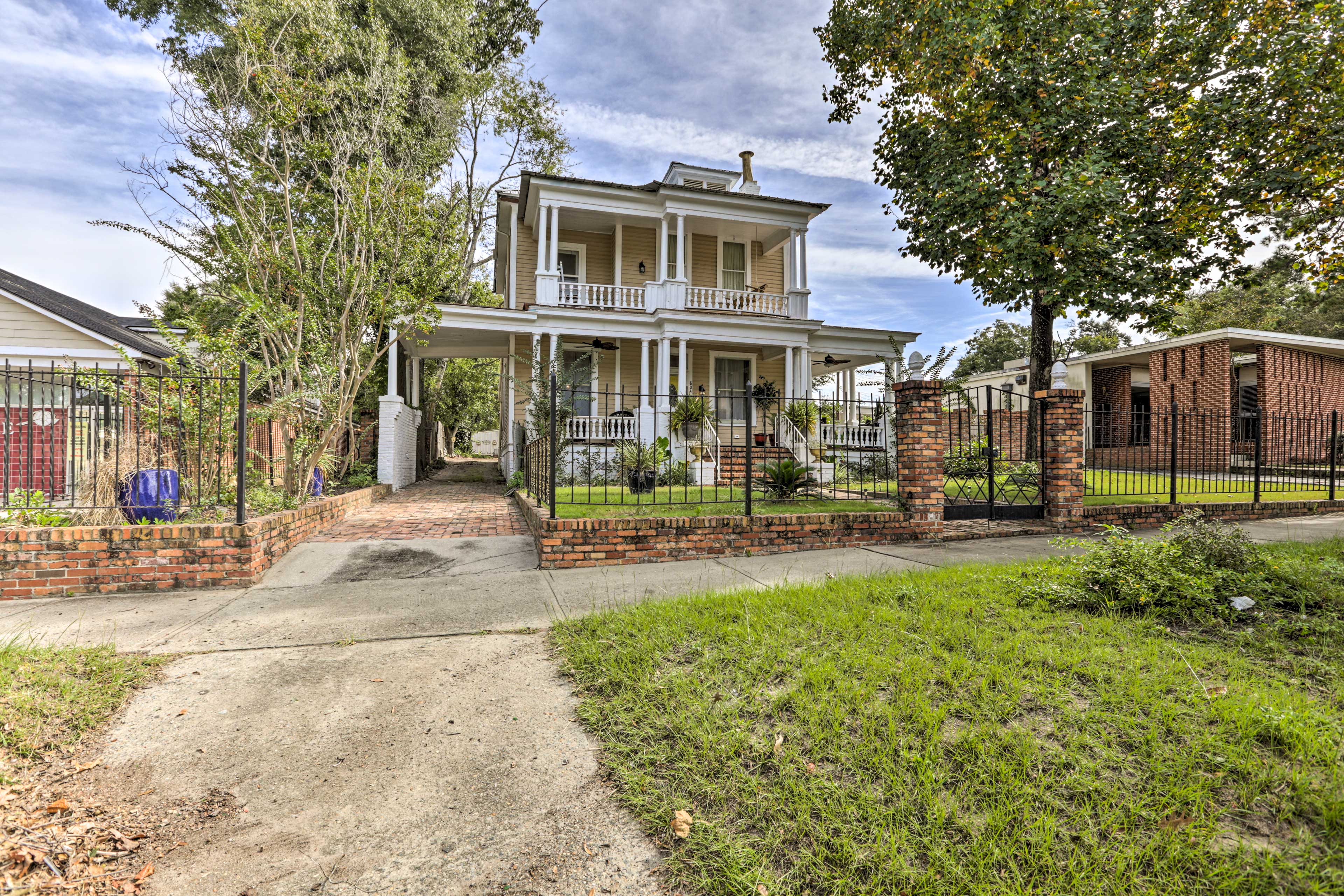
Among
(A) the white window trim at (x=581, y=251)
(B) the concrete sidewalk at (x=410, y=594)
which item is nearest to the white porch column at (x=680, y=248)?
(A) the white window trim at (x=581, y=251)

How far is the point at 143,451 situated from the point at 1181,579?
29.9 ft

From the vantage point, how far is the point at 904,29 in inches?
417

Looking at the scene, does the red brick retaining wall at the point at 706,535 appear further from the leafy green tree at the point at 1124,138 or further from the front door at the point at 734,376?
the front door at the point at 734,376

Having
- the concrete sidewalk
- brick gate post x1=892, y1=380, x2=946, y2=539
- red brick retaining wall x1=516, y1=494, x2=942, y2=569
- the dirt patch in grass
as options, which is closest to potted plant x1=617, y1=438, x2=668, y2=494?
red brick retaining wall x1=516, y1=494, x2=942, y2=569

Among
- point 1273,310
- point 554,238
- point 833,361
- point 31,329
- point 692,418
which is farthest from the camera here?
point 1273,310

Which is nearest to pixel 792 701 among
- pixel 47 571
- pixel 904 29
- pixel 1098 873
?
pixel 1098 873

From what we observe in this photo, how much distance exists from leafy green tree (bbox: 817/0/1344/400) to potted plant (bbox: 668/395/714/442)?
5534 millimetres

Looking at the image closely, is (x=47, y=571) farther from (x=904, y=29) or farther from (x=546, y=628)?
(x=904, y=29)

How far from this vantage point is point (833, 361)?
17656 millimetres

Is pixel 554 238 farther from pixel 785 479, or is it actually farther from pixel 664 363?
pixel 785 479

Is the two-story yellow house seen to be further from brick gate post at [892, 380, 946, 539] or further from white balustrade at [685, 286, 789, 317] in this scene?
brick gate post at [892, 380, 946, 539]

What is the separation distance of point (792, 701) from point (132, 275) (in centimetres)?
1459

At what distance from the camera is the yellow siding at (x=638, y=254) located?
1560 cm

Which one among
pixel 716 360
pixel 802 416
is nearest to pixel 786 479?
pixel 802 416
